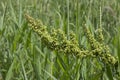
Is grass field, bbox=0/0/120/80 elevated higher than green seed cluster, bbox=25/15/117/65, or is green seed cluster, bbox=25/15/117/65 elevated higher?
green seed cluster, bbox=25/15/117/65

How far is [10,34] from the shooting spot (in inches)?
77.7

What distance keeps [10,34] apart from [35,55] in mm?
665

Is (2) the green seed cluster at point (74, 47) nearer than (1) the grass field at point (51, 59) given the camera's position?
Yes

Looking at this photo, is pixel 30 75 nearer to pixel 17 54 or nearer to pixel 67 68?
pixel 17 54

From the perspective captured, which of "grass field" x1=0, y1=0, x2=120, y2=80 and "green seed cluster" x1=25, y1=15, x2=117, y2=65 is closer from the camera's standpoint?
"green seed cluster" x1=25, y1=15, x2=117, y2=65

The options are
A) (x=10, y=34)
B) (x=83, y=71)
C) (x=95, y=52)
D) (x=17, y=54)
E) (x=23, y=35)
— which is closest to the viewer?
(x=95, y=52)

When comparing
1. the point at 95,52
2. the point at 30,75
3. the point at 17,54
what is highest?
the point at 95,52

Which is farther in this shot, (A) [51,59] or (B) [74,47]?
(A) [51,59]

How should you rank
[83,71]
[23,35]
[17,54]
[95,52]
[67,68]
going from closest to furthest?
[95,52] → [67,68] → [83,71] → [17,54] → [23,35]

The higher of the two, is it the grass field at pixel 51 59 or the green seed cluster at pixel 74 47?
the green seed cluster at pixel 74 47

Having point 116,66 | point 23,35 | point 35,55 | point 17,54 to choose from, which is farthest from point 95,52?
point 23,35

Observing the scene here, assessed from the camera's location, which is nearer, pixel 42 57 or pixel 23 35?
pixel 42 57

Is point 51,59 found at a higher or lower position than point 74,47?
lower

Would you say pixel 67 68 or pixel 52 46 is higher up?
pixel 52 46
